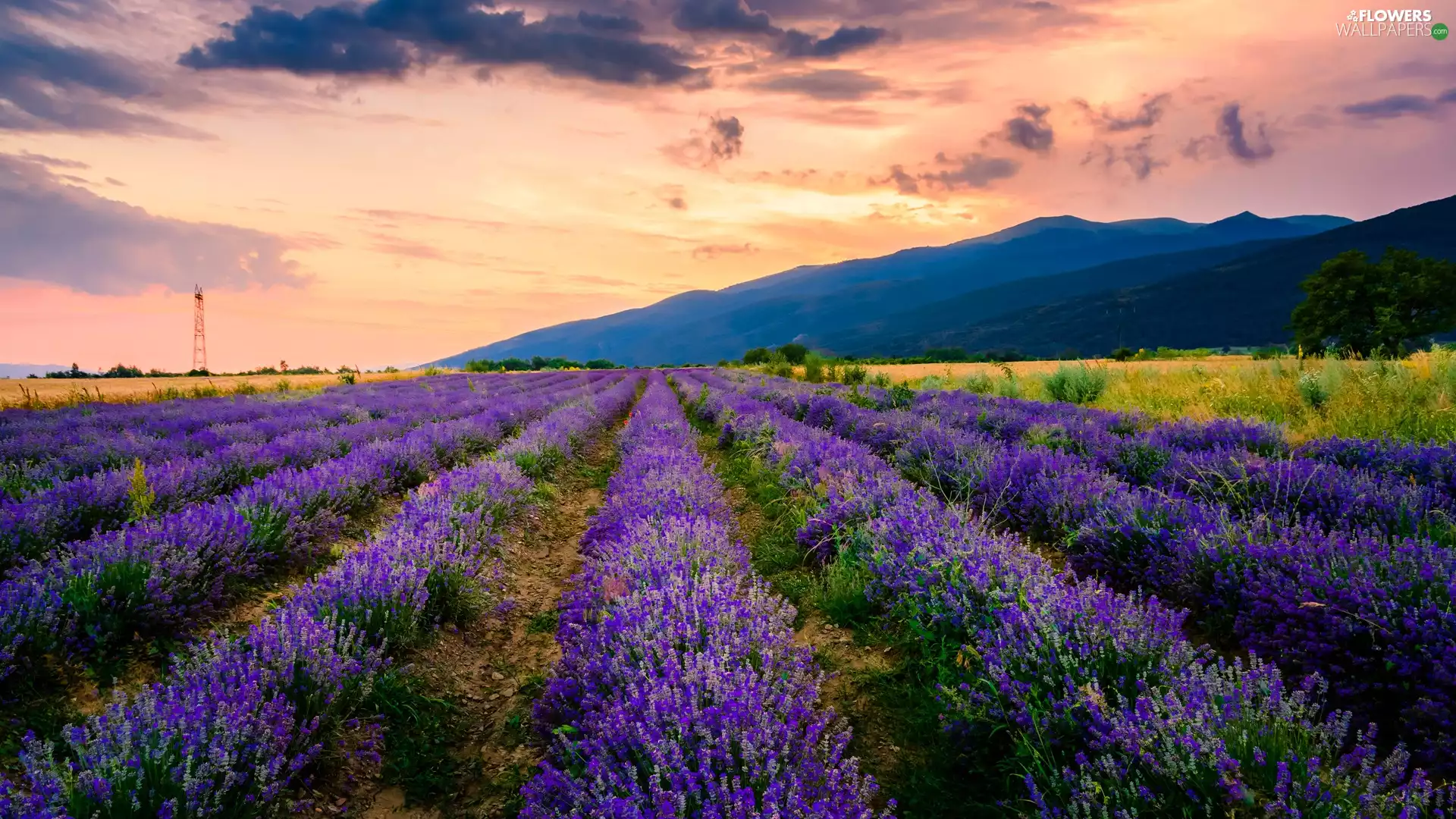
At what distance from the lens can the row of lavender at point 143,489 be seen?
4.41m

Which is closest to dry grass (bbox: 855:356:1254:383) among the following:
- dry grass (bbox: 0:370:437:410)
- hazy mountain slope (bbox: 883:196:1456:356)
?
dry grass (bbox: 0:370:437:410)

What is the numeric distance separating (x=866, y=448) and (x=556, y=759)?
5.22 metres

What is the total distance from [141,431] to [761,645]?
35.4 feet

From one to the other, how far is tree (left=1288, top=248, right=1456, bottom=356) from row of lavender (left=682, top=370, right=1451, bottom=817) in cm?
5357

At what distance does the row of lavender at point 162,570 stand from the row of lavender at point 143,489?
13.3 inches

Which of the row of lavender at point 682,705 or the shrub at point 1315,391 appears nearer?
the row of lavender at point 682,705

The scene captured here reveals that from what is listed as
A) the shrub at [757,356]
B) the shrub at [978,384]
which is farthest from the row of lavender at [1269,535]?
the shrub at [757,356]

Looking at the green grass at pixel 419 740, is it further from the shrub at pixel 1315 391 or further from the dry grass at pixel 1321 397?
the shrub at pixel 1315 391

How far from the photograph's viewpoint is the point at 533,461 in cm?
823

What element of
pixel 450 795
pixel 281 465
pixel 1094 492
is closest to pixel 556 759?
pixel 450 795

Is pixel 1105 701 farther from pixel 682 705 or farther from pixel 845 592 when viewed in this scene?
pixel 845 592

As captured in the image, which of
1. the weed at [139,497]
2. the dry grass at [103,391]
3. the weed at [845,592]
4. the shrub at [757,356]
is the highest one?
the shrub at [757,356]

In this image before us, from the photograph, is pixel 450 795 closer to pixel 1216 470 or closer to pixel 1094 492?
pixel 1094 492

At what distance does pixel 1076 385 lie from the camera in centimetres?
1452
